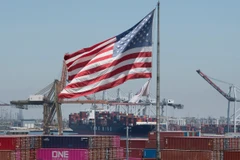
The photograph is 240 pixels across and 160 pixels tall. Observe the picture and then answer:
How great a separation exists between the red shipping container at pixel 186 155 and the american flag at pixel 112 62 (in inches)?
891

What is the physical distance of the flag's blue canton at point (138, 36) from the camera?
2675cm

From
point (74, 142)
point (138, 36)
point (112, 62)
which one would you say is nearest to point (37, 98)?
point (74, 142)

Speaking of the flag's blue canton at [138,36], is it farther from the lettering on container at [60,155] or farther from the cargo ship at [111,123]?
the cargo ship at [111,123]

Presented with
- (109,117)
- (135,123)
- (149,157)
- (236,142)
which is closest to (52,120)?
(135,123)

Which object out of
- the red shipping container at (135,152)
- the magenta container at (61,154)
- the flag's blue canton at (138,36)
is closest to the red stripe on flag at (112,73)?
the flag's blue canton at (138,36)

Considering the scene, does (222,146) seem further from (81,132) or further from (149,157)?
(81,132)

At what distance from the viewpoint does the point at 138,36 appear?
26.8 m

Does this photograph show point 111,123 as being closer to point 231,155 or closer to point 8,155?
point 231,155

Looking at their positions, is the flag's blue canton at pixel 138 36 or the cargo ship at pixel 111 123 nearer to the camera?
the flag's blue canton at pixel 138 36

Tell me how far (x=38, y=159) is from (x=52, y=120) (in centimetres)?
7387

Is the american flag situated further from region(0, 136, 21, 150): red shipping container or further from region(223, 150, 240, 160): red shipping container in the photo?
region(223, 150, 240, 160): red shipping container

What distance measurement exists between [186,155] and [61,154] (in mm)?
8928

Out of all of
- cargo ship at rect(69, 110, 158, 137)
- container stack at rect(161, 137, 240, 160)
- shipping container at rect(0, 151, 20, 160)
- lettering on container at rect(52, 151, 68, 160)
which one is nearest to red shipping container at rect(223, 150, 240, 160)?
container stack at rect(161, 137, 240, 160)

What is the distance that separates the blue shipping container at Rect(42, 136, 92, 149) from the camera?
4988 centimetres
